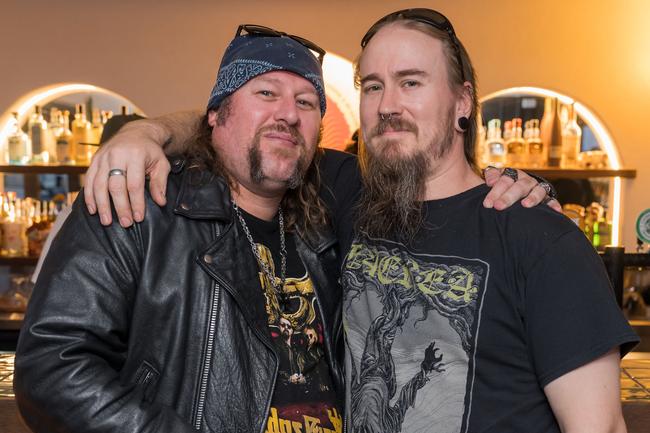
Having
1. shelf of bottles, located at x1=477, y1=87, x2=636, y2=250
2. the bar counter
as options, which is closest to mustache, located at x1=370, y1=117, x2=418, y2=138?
the bar counter

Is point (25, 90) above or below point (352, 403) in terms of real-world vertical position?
above

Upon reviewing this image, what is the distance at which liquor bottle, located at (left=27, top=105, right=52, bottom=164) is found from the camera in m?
4.83

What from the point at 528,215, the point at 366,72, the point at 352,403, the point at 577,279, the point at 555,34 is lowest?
the point at 352,403

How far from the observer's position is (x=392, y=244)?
1.59 m

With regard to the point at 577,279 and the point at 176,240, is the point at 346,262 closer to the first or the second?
the point at 176,240

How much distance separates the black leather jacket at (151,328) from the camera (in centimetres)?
134

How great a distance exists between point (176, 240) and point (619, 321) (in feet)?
2.87

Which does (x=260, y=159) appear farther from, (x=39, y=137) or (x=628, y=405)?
(x=39, y=137)

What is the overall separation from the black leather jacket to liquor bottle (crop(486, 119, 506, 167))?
10.8ft

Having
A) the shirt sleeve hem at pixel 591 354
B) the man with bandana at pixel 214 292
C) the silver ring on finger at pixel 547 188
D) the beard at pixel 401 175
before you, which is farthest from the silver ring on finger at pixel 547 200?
the man with bandana at pixel 214 292

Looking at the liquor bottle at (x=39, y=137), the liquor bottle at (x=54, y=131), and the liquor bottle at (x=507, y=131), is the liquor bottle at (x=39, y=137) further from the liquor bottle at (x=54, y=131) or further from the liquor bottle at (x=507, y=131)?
the liquor bottle at (x=507, y=131)

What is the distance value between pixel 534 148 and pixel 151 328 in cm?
367

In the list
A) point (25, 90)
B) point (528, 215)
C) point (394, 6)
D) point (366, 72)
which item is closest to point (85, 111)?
point (25, 90)

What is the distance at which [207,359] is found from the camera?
146 cm
